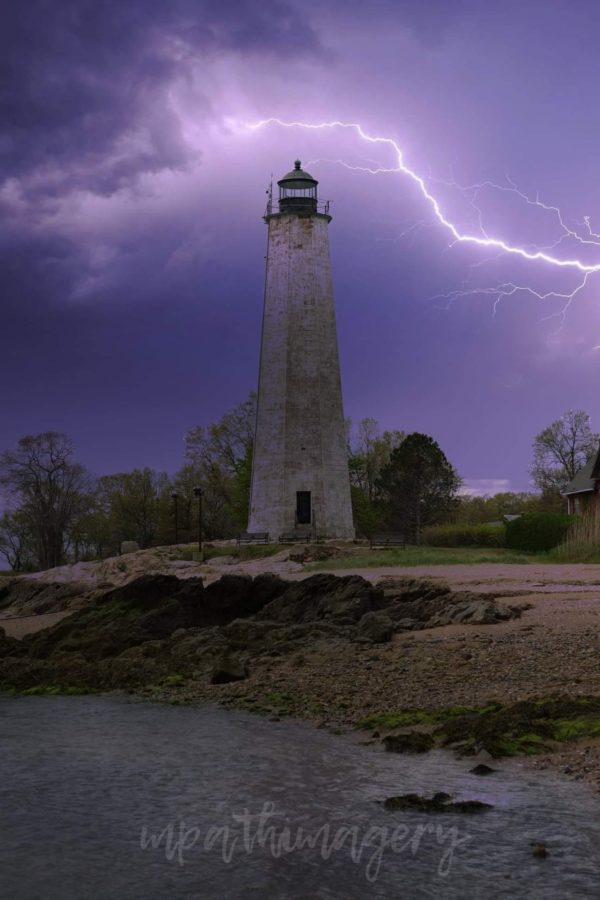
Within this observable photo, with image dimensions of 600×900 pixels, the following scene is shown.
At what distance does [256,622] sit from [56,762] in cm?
829

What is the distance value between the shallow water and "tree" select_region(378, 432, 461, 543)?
47936mm

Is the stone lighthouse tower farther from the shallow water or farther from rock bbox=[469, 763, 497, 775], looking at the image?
rock bbox=[469, 763, 497, 775]

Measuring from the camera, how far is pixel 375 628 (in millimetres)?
16828

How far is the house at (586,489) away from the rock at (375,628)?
32.9 metres

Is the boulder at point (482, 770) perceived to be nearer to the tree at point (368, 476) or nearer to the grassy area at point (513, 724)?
the grassy area at point (513, 724)

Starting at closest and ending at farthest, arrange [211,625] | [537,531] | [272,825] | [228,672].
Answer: [272,825] → [228,672] → [211,625] → [537,531]

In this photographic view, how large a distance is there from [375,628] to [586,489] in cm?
3604

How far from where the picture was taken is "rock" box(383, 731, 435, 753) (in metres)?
10.2

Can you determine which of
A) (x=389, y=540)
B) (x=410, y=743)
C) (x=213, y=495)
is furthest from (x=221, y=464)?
(x=410, y=743)

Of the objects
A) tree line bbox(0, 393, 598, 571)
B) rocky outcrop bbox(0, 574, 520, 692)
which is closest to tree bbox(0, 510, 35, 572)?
tree line bbox(0, 393, 598, 571)

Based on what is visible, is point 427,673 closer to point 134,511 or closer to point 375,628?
point 375,628

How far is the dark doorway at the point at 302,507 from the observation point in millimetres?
48031

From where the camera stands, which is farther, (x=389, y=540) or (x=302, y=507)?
(x=302, y=507)

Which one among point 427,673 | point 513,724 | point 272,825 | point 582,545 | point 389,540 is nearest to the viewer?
point 272,825
